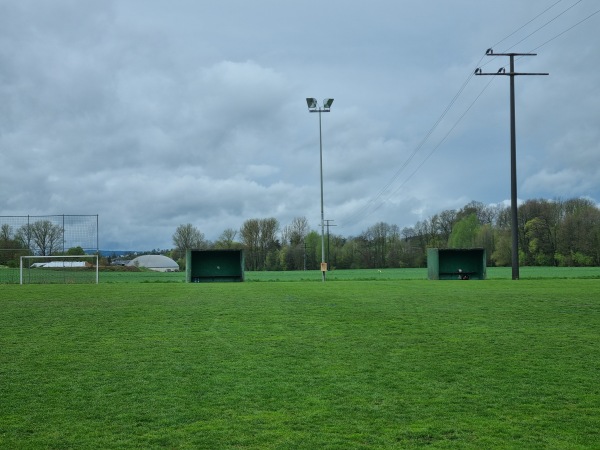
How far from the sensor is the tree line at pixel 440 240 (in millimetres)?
81125

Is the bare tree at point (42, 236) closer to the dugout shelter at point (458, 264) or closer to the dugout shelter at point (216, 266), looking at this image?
the dugout shelter at point (216, 266)

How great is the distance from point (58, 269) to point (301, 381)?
103 ft

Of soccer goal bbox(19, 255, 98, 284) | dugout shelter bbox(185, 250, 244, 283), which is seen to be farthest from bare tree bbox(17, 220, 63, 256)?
dugout shelter bbox(185, 250, 244, 283)

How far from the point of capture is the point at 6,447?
5.09 meters

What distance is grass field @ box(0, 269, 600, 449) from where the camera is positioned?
5406 mm

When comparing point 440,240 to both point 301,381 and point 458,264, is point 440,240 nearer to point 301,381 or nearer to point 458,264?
point 458,264

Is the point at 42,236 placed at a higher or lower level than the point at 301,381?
higher

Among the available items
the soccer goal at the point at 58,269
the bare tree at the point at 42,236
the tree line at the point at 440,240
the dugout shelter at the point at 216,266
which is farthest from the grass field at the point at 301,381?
the tree line at the point at 440,240

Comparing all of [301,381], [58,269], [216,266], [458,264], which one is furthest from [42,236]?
[301,381]

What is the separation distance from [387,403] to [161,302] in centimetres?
1324

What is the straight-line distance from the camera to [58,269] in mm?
35844

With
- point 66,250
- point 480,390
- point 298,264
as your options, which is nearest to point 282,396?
point 480,390

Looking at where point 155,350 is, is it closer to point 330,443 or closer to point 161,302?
point 330,443

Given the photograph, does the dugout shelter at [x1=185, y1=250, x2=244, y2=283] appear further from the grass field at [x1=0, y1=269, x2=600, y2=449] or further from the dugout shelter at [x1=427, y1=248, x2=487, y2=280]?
the grass field at [x1=0, y1=269, x2=600, y2=449]
